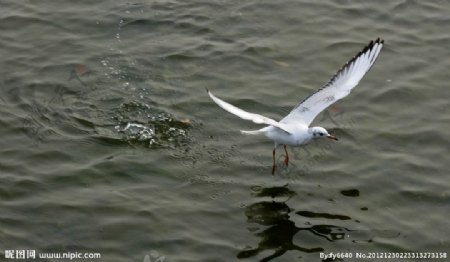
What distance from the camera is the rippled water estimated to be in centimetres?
897

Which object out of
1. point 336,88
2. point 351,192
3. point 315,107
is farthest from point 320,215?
point 336,88

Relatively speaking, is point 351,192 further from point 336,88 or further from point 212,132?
point 212,132

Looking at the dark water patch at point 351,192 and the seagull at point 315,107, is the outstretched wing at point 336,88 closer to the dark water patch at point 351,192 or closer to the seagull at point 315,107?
the seagull at point 315,107

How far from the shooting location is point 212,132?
10711 mm

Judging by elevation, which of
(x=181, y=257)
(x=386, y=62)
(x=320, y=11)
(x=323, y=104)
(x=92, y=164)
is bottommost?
(x=181, y=257)

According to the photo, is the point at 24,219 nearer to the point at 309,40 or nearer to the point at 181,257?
the point at 181,257

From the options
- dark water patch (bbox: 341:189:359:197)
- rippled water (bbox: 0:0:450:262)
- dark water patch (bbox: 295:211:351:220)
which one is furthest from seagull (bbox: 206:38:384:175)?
dark water patch (bbox: 295:211:351:220)

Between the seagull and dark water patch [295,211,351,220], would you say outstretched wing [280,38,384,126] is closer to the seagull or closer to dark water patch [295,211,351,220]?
the seagull

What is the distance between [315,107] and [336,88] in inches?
16.2

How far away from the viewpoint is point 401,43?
515 inches

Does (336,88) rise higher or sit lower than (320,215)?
higher

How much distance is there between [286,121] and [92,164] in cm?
272

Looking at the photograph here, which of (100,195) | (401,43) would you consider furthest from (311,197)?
(401,43)

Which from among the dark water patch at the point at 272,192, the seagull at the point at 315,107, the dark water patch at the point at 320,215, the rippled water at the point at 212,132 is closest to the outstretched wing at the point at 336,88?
the seagull at the point at 315,107
